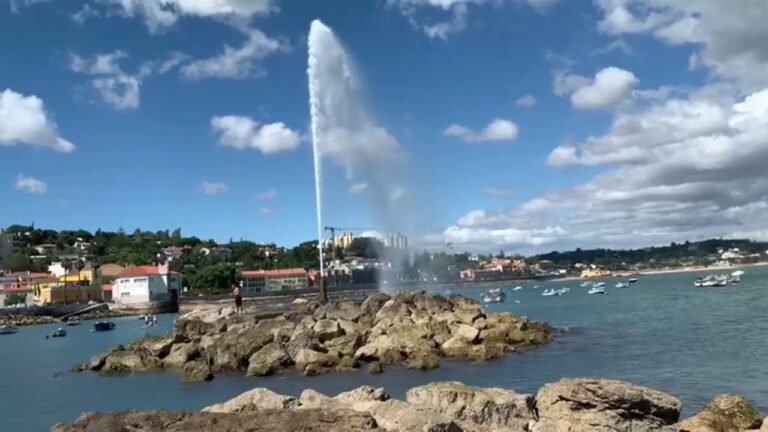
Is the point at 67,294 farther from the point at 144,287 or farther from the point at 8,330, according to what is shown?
the point at 8,330

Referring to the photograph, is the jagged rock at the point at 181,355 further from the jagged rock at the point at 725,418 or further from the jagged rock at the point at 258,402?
the jagged rock at the point at 725,418

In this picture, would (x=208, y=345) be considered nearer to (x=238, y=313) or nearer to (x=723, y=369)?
(x=238, y=313)

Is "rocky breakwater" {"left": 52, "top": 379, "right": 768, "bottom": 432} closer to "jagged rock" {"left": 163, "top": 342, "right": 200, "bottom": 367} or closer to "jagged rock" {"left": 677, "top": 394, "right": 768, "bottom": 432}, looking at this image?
"jagged rock" {"left": 677, "top": 394, "right": 768, "bottom": 432}

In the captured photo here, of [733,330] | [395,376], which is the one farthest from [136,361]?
[733,330]

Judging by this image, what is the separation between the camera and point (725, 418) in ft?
52.7

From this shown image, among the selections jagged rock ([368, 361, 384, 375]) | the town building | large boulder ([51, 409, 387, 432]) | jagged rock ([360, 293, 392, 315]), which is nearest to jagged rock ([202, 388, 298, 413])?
large boulder ([51, 409, 387, 432])

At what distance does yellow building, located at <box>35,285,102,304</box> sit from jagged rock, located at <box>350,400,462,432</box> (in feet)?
486

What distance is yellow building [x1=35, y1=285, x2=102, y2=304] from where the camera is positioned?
150 meters

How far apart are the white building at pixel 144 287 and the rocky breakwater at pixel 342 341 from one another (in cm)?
9187

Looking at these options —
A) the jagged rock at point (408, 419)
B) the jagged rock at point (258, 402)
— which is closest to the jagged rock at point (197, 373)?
the jagged rock at point (258, 402)

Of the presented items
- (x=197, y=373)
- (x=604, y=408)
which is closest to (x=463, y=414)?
(x=604, y=408)

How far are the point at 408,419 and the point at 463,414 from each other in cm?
357

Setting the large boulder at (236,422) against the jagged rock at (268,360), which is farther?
the jagged rock at (268,360)

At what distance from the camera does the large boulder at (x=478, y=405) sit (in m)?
15.3
